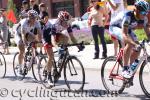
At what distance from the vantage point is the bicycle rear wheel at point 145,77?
8.48 metres

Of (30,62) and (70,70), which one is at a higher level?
(70,70)

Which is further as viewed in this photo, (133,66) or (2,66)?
(2,66)

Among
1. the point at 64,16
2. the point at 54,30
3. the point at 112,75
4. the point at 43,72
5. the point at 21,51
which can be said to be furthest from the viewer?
the point at 21,51

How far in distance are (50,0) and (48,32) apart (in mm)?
38982

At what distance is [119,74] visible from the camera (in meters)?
9.13

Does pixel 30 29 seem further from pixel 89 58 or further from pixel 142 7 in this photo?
pixel 142 7

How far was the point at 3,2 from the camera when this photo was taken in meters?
54.7

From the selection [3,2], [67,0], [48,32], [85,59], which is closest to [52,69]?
[48,32]

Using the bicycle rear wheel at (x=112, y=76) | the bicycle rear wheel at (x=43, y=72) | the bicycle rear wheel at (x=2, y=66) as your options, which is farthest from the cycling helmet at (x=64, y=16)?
the bicycle rear wheel at (x=2, y=66)

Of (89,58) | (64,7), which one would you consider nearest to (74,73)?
(89,58)

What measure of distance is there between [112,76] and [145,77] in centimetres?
90

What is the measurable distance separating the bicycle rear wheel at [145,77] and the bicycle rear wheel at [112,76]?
433mm

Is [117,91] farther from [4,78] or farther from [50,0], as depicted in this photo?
[50,0]

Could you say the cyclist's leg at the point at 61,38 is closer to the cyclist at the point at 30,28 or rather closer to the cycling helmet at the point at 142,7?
the cyclist at the point at 30,28
